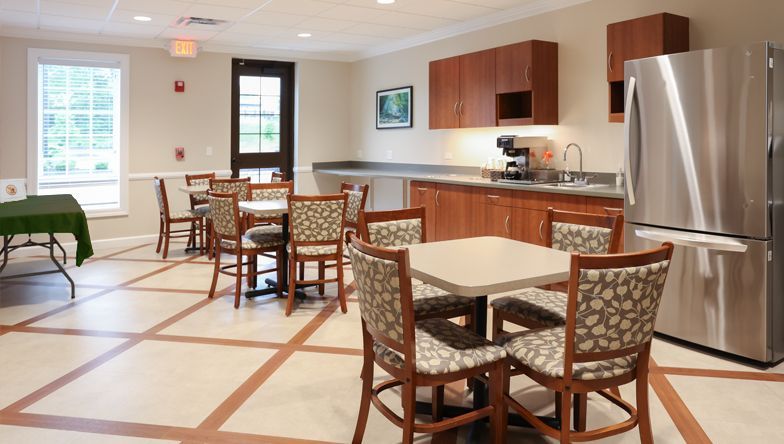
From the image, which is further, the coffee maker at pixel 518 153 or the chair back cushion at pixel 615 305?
the coffee maker at pixel 518 153

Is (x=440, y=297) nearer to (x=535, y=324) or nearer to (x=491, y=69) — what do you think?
(x=535, y=324)

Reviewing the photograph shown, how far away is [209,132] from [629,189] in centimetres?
579

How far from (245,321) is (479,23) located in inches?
156

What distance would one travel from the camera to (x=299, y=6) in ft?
18.6

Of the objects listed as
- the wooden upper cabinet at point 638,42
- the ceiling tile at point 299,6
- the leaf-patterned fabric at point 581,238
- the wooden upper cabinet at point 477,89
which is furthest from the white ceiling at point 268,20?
the leaf-patterned fabric at point 581,238

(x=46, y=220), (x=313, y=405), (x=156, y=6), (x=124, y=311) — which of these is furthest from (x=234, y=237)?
(x=156, y=6)

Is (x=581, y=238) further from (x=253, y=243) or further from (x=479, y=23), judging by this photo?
(x=479, y=23)

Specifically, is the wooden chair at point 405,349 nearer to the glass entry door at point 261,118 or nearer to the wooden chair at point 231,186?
the wooden chair at point 231,186

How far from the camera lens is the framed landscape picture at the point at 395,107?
7.57 meters

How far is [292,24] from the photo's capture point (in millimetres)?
6539

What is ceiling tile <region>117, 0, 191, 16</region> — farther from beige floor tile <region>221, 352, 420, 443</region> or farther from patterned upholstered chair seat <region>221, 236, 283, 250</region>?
beige floor tile <region>221, 352, 420, 443</region>

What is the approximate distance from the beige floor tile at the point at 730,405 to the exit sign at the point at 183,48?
6572 millimetres

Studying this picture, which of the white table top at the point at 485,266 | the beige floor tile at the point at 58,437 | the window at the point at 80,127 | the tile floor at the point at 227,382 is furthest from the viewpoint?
the window at the point at 80,127

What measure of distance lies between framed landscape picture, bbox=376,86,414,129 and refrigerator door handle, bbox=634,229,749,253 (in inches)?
167
